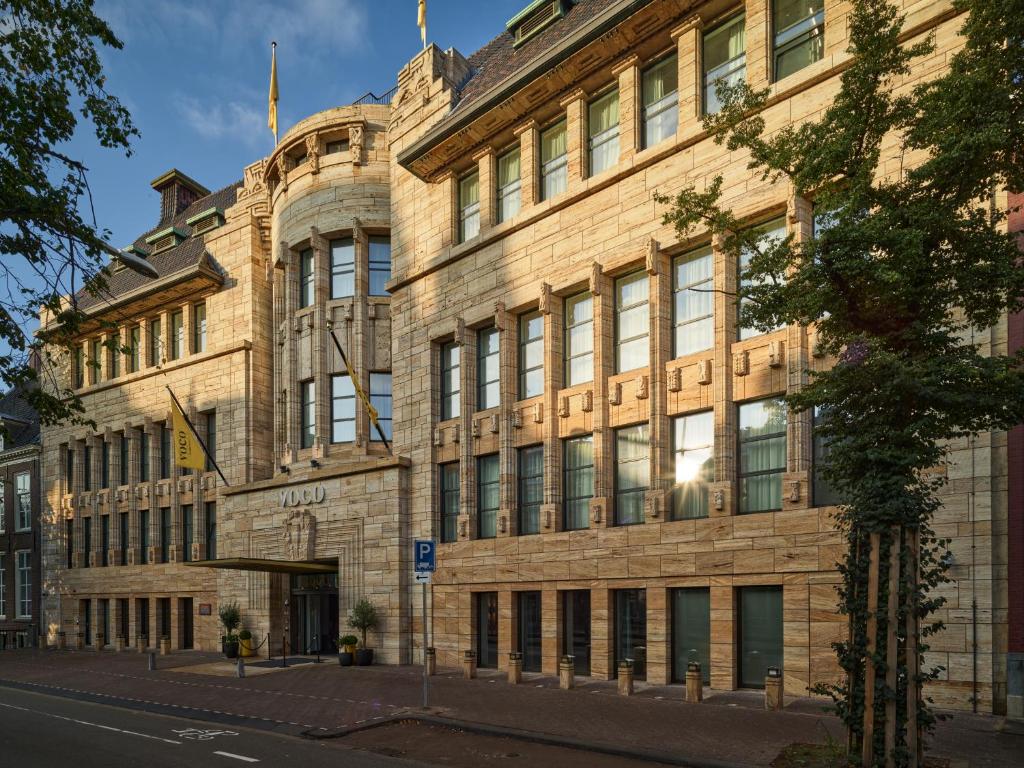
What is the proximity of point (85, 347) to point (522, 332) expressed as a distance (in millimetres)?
28431

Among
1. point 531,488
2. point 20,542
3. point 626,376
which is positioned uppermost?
point 626,376

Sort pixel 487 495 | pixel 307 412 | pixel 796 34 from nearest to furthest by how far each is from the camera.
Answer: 1. pixel 796 34
2. pixel 487 495
3. pixel 307 412

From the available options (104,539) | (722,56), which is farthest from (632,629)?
(104,539)

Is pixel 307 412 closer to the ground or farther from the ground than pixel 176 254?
closer to the ground

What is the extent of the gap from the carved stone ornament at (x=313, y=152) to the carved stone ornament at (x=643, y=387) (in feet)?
53.6

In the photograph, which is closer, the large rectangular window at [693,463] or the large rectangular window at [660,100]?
the large rectangular window at [693,463]

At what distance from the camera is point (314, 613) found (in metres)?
31.2

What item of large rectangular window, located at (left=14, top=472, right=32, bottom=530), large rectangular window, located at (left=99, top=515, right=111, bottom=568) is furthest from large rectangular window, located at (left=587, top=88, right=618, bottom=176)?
large rectangular window, located at (left=14, top=472, right=32, bottom=530)

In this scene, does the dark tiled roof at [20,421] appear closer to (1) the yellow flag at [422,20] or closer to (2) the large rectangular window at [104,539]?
(2) the large rectangular window at [104,539]

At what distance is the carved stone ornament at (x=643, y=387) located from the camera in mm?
20812

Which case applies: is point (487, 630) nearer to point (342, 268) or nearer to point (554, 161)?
point (554, 161)

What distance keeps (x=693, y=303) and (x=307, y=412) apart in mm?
16666

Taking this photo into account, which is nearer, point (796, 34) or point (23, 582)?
point (796, 34)

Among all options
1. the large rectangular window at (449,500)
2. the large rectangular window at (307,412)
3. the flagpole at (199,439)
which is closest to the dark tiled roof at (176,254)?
the flagpole at (199,439)
